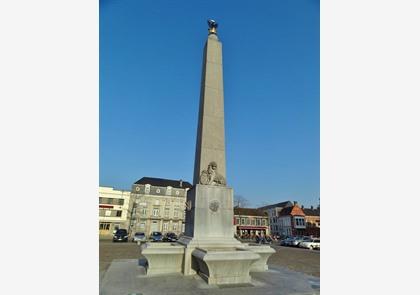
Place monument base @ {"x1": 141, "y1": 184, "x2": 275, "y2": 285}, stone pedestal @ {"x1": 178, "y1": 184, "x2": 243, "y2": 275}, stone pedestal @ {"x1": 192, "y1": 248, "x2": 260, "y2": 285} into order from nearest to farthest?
1. stone pedestal @ {"x1": 192, "y1": 248, "x2": 260, "y2": 285}
2. monument base @ {"x1": 141, "y1": 184, "x2": 275, "y2": 285}
3. stone pedestal @ {"x1": 178, "y1": 184, "x2": 243, "y2": 275}

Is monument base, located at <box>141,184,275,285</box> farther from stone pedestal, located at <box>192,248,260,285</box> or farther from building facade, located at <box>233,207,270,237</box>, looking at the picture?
building facade, located at <box>233,207,270,237</box>

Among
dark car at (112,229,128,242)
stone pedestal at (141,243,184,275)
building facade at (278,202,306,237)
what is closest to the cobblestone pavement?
stone pedestal at (141,243,184,275)

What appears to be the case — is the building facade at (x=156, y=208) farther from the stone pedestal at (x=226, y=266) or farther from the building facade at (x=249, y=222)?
the stone pedestal at (x=226, y=266)

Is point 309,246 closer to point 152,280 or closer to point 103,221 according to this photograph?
point 152,280

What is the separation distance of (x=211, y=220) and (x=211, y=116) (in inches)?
133

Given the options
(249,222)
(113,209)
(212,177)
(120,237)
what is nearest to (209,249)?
(212,177)

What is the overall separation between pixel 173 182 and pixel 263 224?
893 inches

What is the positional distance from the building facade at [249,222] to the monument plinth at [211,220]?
163 feet

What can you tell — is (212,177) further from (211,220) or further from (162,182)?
(162,182)

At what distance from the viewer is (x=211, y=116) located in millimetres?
8633

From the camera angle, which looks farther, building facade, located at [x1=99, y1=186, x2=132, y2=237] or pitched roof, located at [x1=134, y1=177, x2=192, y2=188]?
pitched roof, located at [x1=134, y1=177, x2=192, y2=188]

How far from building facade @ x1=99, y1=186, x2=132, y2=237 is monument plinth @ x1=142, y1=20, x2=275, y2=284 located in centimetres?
4426

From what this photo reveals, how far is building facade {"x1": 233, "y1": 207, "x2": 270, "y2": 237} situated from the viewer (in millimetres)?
56031

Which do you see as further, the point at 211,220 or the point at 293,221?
the point at 293,221
